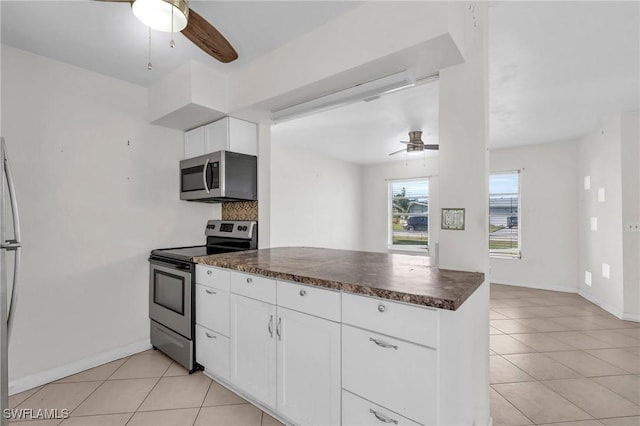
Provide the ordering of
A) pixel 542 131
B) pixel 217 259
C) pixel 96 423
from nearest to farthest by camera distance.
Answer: pixel 96 423
pixel 217 259
pixel 542 131

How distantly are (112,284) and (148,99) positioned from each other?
1727mm

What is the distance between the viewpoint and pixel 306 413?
1.56 meters

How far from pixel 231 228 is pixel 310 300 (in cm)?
168

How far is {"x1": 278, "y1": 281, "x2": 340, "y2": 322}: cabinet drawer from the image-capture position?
4.80ft

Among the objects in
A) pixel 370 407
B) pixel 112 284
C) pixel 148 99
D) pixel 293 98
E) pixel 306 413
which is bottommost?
pixel 306 413

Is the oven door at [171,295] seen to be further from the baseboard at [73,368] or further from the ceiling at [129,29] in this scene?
the ceiling at [129,29]

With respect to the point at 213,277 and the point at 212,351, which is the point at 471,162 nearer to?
the point at 213,277

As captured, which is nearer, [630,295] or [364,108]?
[364,108]

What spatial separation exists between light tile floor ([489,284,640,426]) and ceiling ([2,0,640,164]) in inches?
99.3

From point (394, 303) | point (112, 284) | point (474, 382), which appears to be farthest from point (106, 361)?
point (474, 382)

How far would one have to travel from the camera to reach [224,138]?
2729 mm

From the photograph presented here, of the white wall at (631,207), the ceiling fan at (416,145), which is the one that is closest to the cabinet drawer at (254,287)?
the ceiling fan at (416,145)

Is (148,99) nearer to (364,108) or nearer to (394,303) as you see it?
(364,108)

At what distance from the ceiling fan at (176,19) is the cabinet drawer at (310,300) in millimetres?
1390
